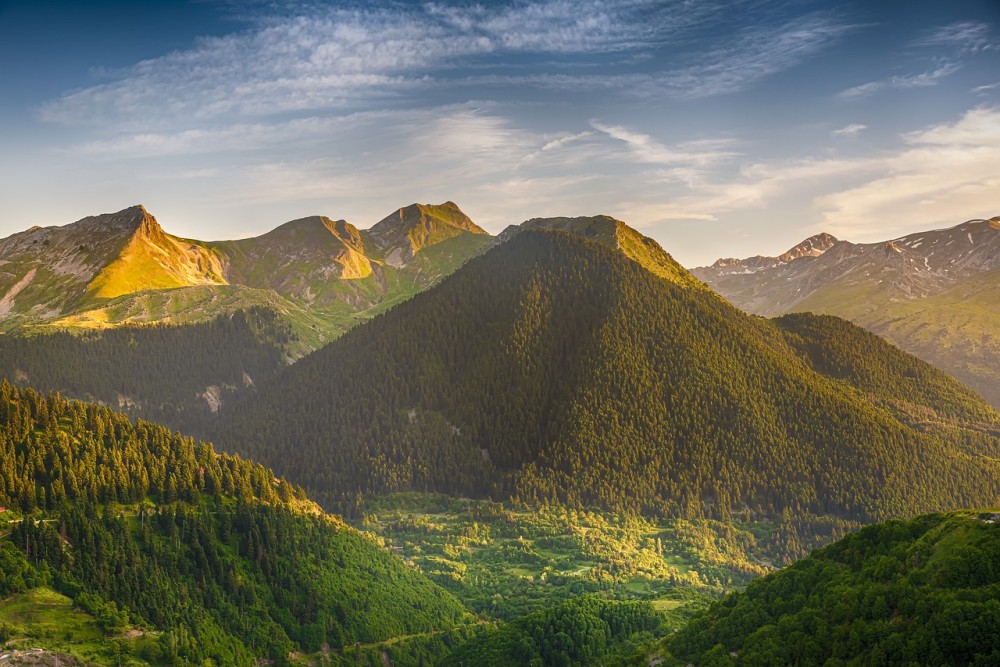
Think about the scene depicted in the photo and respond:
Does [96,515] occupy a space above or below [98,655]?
above

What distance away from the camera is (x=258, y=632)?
200 meters

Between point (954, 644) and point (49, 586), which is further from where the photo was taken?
point (49, 586)

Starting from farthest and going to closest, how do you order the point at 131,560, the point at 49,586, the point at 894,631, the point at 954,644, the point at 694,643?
the point at 131,560 → the point at 49,586 → the point at 694,643 → the point at 894,631 → the point at 954,644

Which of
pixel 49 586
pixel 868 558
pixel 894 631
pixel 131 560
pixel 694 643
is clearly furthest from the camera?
pixel 131 560

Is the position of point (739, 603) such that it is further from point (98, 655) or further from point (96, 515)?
point (96, 515)

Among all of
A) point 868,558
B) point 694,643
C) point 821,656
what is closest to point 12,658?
point 694,643

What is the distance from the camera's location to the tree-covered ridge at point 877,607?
330 ft

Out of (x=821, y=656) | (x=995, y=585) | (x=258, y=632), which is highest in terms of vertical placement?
(x=995, y=585)

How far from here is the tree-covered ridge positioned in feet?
330

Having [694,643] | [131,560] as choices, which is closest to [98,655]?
[131,560]

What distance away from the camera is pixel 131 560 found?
192m

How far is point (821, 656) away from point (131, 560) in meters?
149

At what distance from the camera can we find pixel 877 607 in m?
115

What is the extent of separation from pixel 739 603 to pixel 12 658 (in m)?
127
